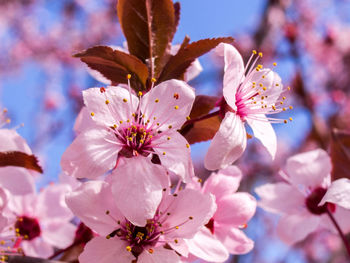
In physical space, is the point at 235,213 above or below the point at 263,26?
below

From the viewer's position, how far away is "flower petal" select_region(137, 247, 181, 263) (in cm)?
99

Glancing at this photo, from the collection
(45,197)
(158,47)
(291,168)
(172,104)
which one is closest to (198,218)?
(172,104)

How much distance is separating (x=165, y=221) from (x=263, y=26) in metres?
2.40

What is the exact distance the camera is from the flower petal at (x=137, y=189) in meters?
0.92

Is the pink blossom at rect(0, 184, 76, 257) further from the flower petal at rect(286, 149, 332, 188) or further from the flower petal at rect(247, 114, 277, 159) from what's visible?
the flower petal at rect(286, 149, 332, 188)

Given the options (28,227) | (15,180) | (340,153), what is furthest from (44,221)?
(340,153)

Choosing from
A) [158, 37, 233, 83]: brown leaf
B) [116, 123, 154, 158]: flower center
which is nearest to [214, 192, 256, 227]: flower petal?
[116, 123, 154, 158]: flower center

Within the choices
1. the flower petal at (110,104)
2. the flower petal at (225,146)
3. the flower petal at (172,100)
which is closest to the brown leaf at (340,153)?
the flower petal at (225,146)

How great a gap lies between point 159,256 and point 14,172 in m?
0.60

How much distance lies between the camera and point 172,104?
41.3 inches

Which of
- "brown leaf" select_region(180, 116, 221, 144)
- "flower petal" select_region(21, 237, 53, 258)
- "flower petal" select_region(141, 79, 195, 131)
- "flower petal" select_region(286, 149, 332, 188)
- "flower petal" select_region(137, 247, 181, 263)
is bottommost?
"flower petal" select_region(21, 237, 53, 258)

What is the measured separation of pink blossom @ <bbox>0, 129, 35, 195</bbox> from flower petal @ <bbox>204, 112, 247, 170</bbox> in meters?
0.59

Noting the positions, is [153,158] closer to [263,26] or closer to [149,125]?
[149,125]

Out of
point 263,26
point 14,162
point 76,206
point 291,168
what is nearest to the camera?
point 76,206
